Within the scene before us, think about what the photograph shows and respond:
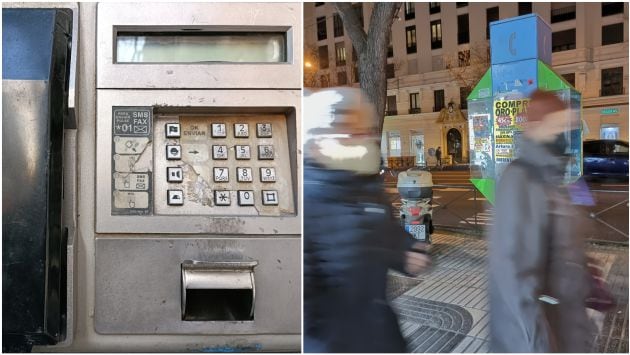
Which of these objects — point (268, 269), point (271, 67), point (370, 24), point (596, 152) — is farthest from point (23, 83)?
point (596, 152)

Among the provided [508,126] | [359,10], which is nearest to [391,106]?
[359,10]

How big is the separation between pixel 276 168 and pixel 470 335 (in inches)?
64.1

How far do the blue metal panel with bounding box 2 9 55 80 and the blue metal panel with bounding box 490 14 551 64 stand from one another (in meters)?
1.71

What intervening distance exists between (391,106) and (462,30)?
17.3 inches

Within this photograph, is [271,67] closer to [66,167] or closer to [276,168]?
[276,168]

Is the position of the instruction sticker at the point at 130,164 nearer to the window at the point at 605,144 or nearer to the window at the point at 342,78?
the window at the point at 342,78

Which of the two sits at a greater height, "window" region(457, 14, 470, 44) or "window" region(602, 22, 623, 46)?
"window" region(457, 14, 470, 44)

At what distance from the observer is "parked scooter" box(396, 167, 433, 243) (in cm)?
235

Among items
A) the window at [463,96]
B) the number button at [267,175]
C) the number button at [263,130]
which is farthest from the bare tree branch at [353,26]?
the number button at [267,175]

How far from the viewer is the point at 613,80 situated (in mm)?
2033

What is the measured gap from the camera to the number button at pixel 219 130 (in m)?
1.62

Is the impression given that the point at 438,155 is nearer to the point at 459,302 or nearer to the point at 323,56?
the point at 323,56

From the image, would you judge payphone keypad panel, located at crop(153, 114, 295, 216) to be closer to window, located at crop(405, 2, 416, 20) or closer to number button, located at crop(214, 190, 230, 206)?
number button, located at crop(214, 190, 230, 206)

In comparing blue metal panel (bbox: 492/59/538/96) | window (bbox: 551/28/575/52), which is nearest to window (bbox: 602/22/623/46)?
window (bbox: 551/28/575/52)
